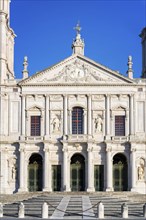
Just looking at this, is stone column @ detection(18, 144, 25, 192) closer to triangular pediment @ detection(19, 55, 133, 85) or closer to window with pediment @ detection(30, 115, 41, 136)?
window with pediment @ detection(30, 115, 41, 136)

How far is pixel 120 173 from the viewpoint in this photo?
1954 inches

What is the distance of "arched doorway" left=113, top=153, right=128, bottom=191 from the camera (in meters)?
49.2

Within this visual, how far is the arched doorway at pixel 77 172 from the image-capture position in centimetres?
4928

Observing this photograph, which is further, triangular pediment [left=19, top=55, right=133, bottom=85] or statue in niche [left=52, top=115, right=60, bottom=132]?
triangular pediment [left=19, top=55, right=133, bottom=85]

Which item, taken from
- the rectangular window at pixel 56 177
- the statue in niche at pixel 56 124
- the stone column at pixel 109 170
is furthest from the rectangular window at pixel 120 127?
the rectangular window at pixel 56 177

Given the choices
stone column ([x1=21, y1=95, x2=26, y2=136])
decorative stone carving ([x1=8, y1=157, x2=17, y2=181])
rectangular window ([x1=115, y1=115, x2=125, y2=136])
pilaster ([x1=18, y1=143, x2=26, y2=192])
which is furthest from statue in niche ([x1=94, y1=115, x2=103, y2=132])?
decorative stone carving ([x1=8, y1=157, x2=17, y2=181])

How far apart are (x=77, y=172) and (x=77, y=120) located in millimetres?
4691

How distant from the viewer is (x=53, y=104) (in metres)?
50.2

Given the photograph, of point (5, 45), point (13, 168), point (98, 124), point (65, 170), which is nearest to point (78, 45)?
point (5, 45)

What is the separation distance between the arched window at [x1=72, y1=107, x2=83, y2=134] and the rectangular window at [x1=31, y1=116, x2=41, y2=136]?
10.4 feet

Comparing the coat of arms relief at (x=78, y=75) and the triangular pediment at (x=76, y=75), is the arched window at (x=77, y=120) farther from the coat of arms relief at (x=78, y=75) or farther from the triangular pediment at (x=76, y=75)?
the coat of arms relief at (x=78, y=75)

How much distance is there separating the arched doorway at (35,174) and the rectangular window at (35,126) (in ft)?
6.65

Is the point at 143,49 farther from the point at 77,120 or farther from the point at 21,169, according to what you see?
the point at 21,169

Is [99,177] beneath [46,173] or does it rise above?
beneath
